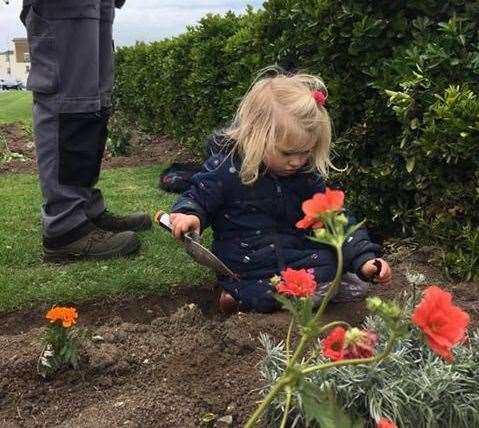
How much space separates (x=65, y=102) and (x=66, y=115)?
0.06m

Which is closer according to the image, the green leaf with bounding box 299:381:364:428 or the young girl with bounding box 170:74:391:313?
the green leaf with bounding box 299:381:364:428

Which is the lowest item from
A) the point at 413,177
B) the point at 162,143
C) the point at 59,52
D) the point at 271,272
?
the point at 162,143

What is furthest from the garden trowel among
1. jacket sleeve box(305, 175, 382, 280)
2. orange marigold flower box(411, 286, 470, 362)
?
orange marigold flower box(411, 286, 470, 362)

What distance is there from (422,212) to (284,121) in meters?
0.98

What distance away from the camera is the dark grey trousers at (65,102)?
137 inches

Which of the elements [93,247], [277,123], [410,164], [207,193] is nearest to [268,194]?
[207,193]

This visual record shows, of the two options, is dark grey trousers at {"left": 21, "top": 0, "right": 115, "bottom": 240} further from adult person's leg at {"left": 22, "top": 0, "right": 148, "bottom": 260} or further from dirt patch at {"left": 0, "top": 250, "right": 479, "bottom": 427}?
dirt patch at {"left": 0, "top": 250, "right": 479, "bottom": 427}

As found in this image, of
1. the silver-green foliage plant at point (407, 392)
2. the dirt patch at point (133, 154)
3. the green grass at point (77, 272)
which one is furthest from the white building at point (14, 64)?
the silver-green foliage plant at point (407, 392)

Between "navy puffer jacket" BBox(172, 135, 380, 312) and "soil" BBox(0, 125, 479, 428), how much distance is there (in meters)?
0.24

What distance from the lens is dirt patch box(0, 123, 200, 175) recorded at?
27.3 feet

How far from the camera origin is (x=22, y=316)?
323 cm

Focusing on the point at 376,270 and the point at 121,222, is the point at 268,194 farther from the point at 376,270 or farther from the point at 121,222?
the point at 121,222

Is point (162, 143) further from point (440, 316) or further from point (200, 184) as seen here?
point (440, 316)

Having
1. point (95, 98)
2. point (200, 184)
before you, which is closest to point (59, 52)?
point (95, 98)
